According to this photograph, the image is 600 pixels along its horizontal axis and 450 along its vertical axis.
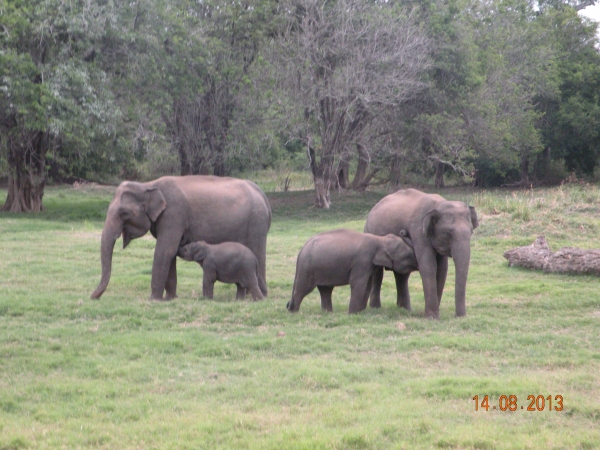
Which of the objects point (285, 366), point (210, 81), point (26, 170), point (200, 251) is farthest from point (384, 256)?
point (26, 170)

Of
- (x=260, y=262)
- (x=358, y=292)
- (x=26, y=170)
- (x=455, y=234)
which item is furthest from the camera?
(x=26, y=170)

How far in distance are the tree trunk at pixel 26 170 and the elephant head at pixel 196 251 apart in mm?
16060

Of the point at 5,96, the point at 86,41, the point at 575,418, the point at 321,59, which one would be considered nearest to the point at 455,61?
the point at 321,59

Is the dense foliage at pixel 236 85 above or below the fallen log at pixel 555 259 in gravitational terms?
above

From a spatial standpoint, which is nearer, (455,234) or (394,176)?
(455,234)

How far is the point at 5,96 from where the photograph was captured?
22906mm

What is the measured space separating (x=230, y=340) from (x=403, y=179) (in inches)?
A: 1238

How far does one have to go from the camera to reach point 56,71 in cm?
2261

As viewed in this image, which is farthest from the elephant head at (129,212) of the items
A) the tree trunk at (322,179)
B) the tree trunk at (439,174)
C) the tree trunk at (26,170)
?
the tree trunk at (439,174)

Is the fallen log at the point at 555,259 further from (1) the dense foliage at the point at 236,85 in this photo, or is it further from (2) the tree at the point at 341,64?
(2) the tree at the point at 341,64

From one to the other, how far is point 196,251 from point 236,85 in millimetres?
17823

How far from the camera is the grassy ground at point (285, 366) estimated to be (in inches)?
236

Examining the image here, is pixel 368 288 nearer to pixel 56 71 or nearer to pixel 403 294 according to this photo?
pixel 403 294

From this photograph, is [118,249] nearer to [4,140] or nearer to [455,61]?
[4,140]
